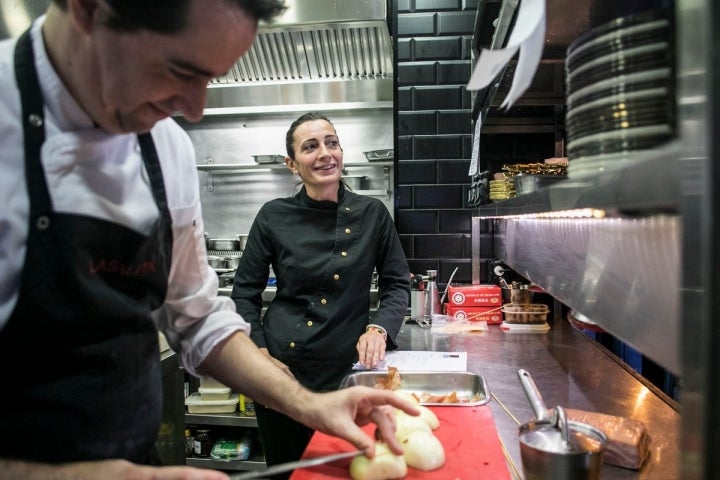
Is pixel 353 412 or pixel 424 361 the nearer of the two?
pixel 353 412

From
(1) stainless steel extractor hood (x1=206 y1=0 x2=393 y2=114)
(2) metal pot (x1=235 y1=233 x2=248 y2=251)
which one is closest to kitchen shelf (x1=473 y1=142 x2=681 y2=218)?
(1) stainless steel extractor hood (x1=206 y1=0 x2=393 y2=114)

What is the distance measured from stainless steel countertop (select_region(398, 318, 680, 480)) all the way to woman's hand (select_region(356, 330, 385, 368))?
0.94 ft

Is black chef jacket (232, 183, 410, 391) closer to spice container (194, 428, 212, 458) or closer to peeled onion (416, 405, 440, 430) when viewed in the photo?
peeled onion (416, 405, 440, 430)

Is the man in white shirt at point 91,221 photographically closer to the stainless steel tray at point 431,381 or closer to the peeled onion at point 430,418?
the peeled onion at point 430,418

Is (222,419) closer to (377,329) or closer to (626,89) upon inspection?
(377,329)

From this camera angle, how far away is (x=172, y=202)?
123cm

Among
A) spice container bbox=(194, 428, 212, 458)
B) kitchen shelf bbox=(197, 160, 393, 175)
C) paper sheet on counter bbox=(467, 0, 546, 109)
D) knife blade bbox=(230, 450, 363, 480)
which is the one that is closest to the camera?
paper sheet on counter bbox=(467, 0, 546, 109)

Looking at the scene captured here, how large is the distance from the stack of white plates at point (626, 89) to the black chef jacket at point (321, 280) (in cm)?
162

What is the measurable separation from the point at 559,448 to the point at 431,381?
0.88m

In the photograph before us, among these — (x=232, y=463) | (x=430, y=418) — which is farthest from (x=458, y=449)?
(x=232, y=463)

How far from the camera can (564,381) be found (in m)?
1.76

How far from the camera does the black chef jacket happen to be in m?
2.21

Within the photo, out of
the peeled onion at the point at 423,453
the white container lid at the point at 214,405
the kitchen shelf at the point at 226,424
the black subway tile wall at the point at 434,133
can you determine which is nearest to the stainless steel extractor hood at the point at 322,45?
the black subway tile wall at the point at 434,133

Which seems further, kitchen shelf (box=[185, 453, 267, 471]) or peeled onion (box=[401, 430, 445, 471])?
kitchen shelf (box=[185, 453, 267, 471])
